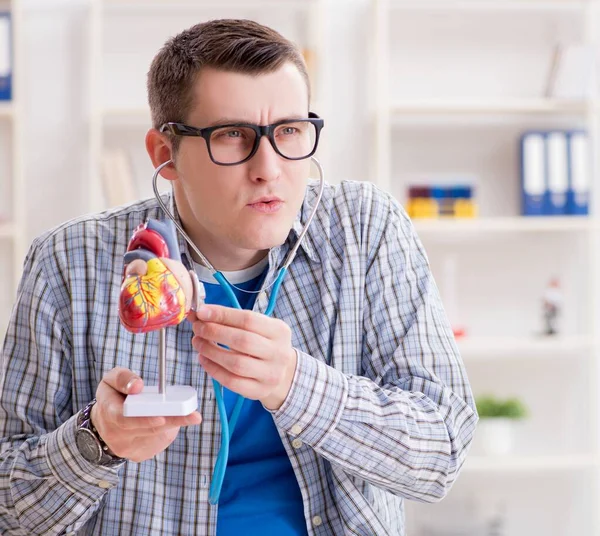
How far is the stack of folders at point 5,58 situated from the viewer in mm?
3035

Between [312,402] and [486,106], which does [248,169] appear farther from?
[486,106]

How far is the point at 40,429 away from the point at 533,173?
2262 millimetres

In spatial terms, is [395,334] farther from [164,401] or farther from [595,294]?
[595,294]

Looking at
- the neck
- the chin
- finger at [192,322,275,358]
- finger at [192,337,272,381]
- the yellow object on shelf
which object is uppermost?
the yellow object on shelf

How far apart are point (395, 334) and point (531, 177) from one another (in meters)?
1.96

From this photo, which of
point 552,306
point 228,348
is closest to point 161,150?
point 228,348

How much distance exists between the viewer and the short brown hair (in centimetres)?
120

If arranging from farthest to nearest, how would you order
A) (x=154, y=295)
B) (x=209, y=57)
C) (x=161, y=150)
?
(x=161, y=150), (x=209, y=57), (x=154, y=295)

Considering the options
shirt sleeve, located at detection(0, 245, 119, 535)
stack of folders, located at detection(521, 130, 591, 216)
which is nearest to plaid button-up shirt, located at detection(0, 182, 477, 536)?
shirt sleeve, located at detection(0, 245, 119, 535)

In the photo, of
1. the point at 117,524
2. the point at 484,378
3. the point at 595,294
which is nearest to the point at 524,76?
the point at 595,294

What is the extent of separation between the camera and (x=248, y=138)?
120cm

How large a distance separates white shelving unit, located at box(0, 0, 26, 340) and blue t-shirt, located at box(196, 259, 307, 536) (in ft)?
6.60

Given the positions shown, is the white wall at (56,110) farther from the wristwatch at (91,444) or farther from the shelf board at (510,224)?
the wristwatch at (91,444)

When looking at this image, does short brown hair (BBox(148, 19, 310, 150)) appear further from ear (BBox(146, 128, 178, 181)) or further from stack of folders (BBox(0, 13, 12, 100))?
stack of folders (BBox(0, 13, 12, 100))
